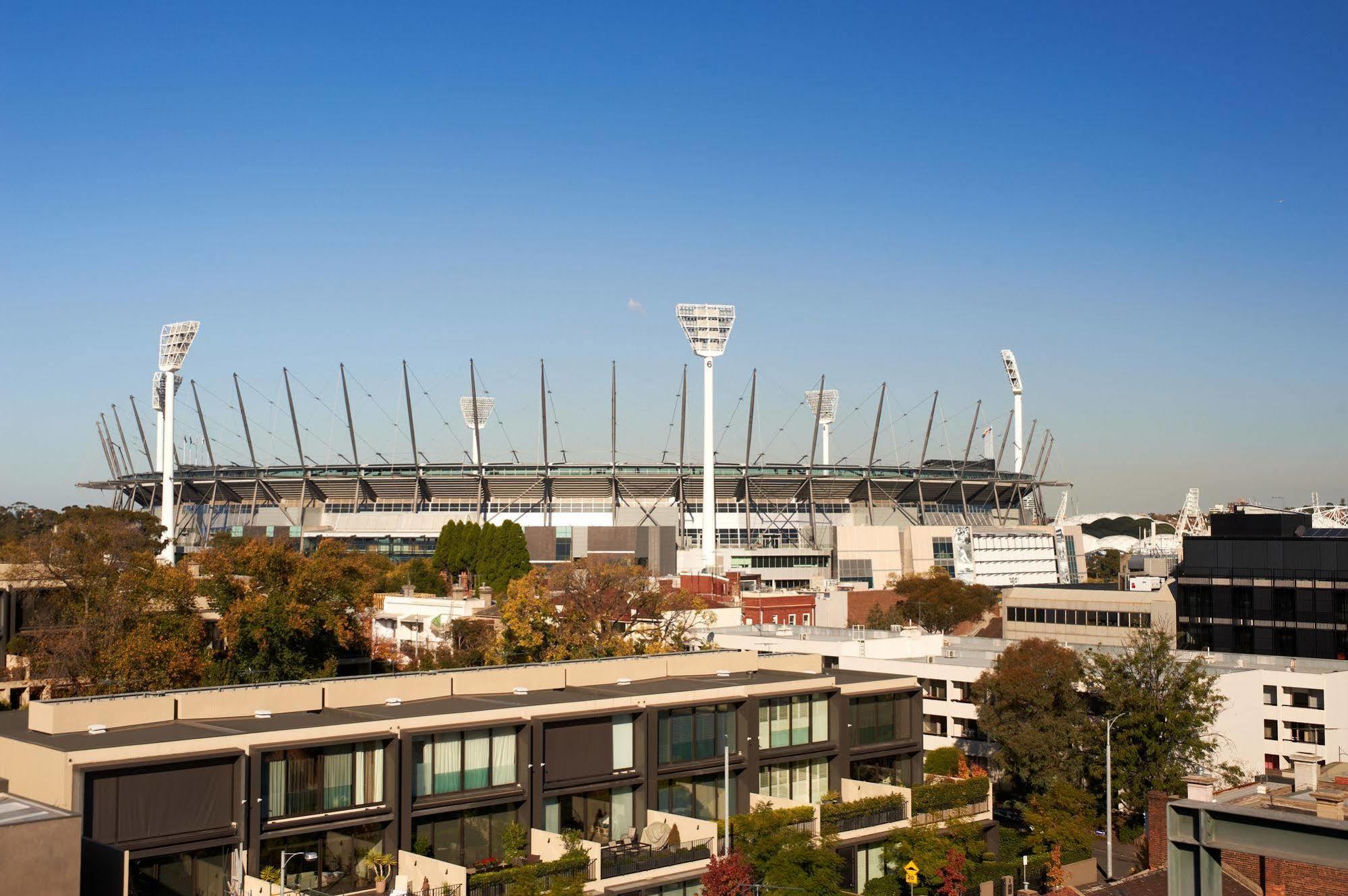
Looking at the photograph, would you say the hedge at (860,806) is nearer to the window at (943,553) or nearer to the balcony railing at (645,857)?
the balcony railing at (645,857)

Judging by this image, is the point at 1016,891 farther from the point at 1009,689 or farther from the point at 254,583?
the point at 254,583

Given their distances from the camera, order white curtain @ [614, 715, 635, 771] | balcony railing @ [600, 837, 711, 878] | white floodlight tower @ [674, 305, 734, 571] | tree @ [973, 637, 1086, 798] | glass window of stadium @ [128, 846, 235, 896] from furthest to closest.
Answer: white floodlight tower @ [674, 305, 734, 571] → tree @ [973, 637, 1086, 798] → white curtain @ [614, 715, 635, 771] → balcony railing @ [600, 837, 711, 878] → glass window of stadium @ [128, 846, 235, 896]

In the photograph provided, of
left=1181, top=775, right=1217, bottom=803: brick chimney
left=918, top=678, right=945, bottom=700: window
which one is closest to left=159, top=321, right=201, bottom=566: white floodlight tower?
left=918, top=678, right=945, bottom=700: window

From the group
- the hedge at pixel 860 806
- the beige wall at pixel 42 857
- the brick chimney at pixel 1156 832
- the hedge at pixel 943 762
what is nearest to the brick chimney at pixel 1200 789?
the brick chimney at pixel 1156 832

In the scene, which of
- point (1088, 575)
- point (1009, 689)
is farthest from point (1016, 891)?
point (1088, 575)

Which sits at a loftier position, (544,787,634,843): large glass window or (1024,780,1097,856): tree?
(544,787,634,843): large glass window

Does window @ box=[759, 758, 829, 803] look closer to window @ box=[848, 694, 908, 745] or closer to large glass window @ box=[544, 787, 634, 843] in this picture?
window @ box=[848, 694, 908, 745]

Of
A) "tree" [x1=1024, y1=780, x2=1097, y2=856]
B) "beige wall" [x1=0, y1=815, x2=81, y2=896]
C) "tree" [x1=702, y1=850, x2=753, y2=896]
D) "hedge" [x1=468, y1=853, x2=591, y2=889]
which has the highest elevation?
"beige wall" [x1=0, y1=815, x2=81, y2=896]
